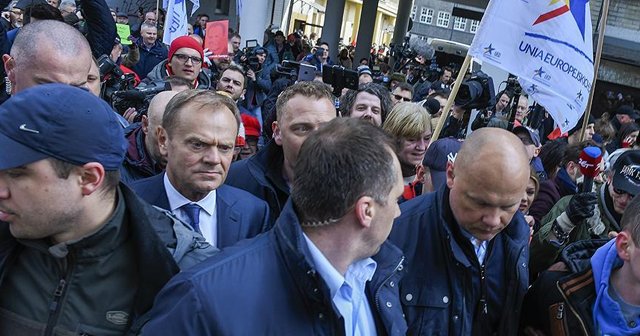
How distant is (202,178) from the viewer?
2.58 metres

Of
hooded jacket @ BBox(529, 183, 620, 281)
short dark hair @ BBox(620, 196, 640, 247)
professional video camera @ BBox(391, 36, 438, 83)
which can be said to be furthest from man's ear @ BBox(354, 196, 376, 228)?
professional video camera @ BBox(391, 36, 438, 83)

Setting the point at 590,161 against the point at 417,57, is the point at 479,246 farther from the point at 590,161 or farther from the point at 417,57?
the point at 417,57

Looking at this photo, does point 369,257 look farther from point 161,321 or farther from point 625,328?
point 625,328

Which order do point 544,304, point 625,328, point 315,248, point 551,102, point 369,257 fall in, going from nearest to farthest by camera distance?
point 315,248 < point 369,257 < point 625,328 < point 544,304 < point 551,102

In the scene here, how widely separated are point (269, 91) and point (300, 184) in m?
6.52

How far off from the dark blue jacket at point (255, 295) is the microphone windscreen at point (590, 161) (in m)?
2.33

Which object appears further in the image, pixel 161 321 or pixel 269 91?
pixel 269 91

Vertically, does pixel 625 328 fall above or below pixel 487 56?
below

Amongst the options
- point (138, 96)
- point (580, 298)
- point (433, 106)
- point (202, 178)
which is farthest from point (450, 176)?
point (433, 106)

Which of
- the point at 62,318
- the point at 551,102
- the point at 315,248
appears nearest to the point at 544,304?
the point at 315,248

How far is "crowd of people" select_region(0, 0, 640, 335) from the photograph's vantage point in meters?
1.58

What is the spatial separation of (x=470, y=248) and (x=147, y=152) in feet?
5.64

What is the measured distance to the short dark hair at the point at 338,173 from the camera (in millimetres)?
1659

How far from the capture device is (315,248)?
1.69 m
